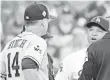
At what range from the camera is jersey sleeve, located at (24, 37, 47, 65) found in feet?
10.1

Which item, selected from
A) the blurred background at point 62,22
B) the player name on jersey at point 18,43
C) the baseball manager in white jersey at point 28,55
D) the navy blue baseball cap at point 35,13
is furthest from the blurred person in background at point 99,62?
the blurred background at point 62,22

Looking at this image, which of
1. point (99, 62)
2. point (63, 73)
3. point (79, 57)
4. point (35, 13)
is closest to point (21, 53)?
point (35, 13)

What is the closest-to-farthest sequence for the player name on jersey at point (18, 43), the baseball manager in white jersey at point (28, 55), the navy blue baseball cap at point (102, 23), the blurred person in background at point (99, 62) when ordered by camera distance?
1. the baseball manager in white jersey at point (28, 55)
2. the player name on jersey at point (18, 43)
3. the blurred person in background at point (99, 62)
4. the navy blue baseball cap at point (102, 23)

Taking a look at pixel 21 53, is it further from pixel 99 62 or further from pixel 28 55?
pixel 99 62

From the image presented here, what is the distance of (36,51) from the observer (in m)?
3.13

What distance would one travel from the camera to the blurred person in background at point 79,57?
4.17 metres

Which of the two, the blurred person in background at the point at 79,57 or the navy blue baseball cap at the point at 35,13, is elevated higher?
the navy blue baseball cap at the point at 35,13

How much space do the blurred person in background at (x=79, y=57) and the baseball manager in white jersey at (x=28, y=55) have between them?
95 cm

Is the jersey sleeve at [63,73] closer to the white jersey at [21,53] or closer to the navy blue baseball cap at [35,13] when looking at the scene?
the navy blue baseball cap at [35,13]

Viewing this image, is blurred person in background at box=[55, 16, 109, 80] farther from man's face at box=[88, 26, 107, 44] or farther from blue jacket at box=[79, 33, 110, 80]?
blue jacket at box=[79, 33, 110, 80]

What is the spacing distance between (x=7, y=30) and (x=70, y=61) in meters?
4.74

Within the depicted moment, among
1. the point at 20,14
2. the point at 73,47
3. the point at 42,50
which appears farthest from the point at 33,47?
the point at 20,14

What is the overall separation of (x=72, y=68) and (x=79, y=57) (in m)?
0.19

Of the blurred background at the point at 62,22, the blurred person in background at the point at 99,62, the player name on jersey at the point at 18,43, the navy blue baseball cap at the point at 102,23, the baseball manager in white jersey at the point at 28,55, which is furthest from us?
the blurred background at the point at 62,22
